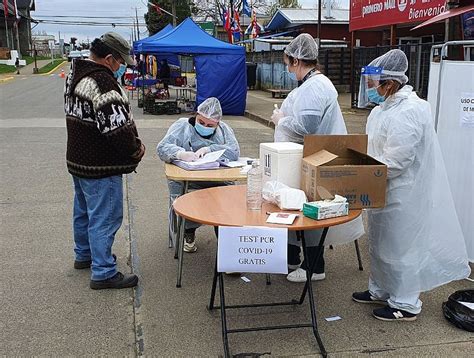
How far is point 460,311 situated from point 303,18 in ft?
81.1

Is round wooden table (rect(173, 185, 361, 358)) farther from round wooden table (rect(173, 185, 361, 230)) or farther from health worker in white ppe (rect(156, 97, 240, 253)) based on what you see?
A: health worker in white ppe (rect(156, 97, 240, 253))

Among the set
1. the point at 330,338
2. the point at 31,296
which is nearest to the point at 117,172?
the point at 31,296

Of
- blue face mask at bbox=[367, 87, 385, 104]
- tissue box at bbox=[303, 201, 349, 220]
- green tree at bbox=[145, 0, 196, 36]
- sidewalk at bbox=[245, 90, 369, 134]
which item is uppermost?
green tree at bbox=[145, 0, 196, 36]

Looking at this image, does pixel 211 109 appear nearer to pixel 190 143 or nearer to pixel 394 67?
pixel 190 143

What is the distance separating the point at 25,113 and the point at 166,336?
14.2 meters

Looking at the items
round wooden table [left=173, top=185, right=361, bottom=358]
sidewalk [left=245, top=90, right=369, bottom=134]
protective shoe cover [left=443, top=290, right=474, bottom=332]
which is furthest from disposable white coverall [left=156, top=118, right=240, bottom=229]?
sidewalk [left=245, top=90, right=369, bottom=134]

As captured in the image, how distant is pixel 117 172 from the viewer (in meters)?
3.82

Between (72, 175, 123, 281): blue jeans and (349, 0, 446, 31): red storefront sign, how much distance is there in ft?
35.3

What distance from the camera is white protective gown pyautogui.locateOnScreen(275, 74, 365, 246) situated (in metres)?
3.83

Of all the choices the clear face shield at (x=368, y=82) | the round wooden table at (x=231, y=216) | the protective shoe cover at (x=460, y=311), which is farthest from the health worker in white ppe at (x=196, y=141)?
the protective shoe cover at (x=460, y=311)

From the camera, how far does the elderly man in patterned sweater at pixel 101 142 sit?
3557 mm

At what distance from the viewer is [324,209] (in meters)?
2.93

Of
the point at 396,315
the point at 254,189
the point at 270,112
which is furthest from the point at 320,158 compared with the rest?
the point at 270,112

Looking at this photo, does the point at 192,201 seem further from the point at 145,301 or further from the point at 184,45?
the point at 184,45
